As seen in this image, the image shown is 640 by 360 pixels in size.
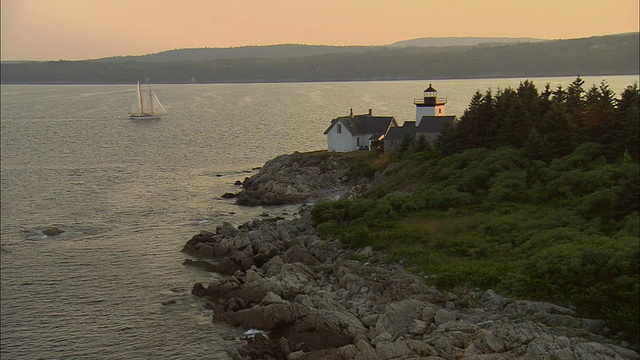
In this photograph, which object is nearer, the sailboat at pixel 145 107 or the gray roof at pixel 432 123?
the gray roof at pixel 432 123

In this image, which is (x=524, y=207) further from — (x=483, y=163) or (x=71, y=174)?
(x=71, y=174)

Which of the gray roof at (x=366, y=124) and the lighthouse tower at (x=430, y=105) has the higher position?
the lighthouse tower at (x=430, y=105)

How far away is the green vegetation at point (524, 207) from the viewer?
24141 mm

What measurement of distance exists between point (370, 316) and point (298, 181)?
30.3 meters

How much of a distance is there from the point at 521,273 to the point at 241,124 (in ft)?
315

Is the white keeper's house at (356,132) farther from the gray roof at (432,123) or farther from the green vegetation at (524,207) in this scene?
the green vegetation at (524,207)

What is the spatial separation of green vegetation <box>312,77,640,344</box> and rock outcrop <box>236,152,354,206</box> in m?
6.41

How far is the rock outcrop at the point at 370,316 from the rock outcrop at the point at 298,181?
17.1 m

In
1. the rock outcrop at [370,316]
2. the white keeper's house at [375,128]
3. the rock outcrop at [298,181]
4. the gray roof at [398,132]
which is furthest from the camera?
the white keeper's house at [375,128]

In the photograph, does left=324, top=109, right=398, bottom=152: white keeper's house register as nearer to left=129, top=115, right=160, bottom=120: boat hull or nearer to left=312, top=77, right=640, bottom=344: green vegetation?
left=312, top=77, right=640, bottom=344: green vegetation

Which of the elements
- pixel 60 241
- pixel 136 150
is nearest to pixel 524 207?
pixel 60 241

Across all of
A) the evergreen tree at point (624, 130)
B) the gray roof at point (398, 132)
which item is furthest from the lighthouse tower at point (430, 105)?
the evergreen tree at point (624, 130)

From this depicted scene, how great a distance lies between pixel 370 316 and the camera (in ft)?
79.7

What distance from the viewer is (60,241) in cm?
3956
